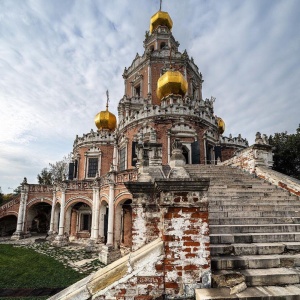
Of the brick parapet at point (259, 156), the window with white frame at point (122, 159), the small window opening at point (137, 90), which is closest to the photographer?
the brick parapet at point (259, 156)

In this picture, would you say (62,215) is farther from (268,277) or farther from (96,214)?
(268,277)

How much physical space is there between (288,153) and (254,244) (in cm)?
2204

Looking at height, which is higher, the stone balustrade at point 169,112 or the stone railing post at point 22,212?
the stone balustrade at point 169,112

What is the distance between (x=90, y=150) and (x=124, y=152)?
7017mm

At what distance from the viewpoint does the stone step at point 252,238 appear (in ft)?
14.8

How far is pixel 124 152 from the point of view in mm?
21906

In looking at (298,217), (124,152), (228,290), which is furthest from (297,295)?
(124,152)

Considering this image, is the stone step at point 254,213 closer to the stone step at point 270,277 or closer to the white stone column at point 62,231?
the stone step at point 270,277

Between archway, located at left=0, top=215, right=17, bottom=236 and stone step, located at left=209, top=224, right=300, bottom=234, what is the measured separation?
84.9 feet

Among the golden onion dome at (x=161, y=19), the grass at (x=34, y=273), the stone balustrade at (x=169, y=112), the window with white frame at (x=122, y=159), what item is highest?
the golden onion dome at (x=161, y=19)

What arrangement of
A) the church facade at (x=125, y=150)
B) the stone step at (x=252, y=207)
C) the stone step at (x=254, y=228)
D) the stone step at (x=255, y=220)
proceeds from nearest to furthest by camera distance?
1. the stone step at (x=254, y=228)
2. the stone step at (x=255, y=220)
3. the stone step at (x=252, y=207)
4. the church facade at (x=125, y=150)

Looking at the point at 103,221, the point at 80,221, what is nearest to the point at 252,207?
the point at 103,221

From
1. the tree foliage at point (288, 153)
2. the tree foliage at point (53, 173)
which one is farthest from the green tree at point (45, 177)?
the tree foliage at point (288, 153)

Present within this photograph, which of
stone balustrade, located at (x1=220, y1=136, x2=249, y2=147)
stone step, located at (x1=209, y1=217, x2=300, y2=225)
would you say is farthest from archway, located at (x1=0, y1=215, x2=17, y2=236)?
stone balustrade, located at (x1=220, y1=136, x2=249, y2=147)
